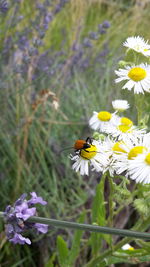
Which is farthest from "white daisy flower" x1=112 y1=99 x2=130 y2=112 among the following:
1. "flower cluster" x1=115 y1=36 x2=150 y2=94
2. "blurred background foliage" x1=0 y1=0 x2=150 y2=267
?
"flower cluster" x1=115 y1=36 x2=150 y2=94

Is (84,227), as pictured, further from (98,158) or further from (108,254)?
(108,254)

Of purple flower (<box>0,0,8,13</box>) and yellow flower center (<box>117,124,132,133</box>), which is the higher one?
purple flower (<box>0,0,8,13</box>)

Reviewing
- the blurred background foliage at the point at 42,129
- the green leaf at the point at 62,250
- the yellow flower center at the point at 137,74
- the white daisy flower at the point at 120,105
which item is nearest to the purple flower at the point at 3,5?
the blurred background foliage at the point at 42,129

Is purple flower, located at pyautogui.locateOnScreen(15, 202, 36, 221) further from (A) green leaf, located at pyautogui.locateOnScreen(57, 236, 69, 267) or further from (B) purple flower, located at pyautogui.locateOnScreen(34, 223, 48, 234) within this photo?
(A) green leaf, located at pyautogui.locateOnScreen(57, 236, 69, 267)

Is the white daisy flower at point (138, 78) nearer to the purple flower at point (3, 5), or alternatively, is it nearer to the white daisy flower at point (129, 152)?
the white daisy flower at point (129, 152)

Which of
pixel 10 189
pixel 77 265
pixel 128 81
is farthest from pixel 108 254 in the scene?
pixel 10 189

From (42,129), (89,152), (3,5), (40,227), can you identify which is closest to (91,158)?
(89,152)

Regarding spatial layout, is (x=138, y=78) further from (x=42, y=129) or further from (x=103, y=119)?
(x=42, y=129)
